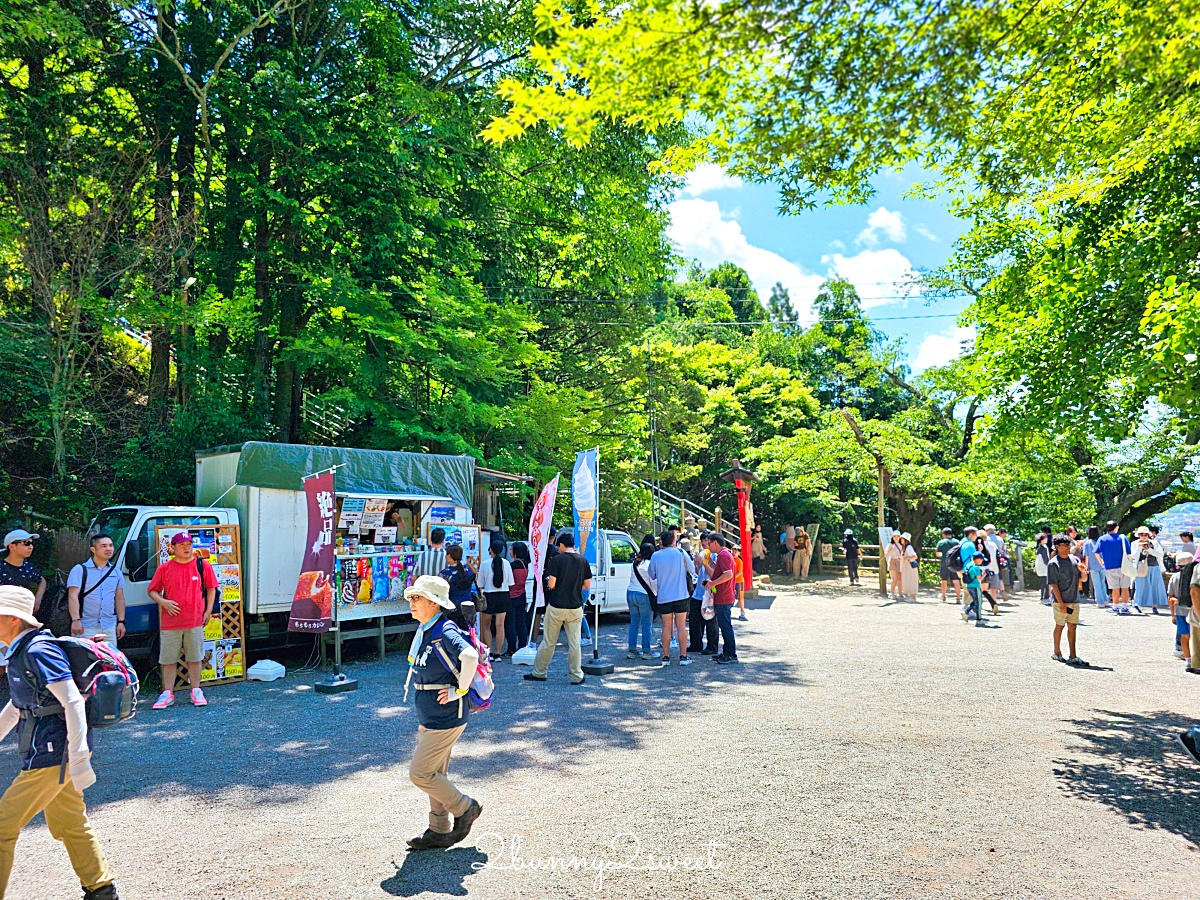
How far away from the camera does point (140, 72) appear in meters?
14.9

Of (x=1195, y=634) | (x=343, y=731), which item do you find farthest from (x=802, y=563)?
(x=343, y=731)

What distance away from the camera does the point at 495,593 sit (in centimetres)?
1141

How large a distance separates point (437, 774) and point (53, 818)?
1.84 metres

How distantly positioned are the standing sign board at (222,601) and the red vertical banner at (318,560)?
75 cm

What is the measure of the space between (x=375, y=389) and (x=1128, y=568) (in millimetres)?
15890

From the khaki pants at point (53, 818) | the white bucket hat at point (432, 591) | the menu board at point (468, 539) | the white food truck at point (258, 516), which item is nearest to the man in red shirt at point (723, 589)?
the menu board at point (468, 539)

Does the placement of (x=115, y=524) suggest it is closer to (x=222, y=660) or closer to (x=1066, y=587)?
(x=222, y=660)

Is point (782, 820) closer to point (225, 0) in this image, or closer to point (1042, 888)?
point (1042, 888)

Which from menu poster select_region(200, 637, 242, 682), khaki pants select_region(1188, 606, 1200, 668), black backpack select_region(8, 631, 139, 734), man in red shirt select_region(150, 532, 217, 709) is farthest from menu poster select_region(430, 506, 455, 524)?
khaki pants select_region(1188, 606, 1200, 668)

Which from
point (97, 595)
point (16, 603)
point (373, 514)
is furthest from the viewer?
point (373, 514)

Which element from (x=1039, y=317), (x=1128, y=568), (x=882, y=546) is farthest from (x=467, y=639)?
(x=882, y=546)

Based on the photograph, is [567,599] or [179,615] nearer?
[179,615]

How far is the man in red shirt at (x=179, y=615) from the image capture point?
28.3ft

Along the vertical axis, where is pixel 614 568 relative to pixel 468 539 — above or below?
below
